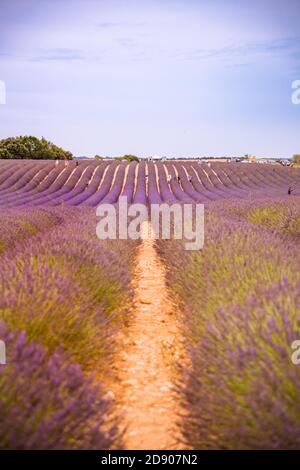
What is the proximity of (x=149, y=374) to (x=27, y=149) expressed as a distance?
47391 mm

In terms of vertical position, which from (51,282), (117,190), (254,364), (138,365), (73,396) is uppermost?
(117,190)

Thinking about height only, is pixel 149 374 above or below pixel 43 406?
below

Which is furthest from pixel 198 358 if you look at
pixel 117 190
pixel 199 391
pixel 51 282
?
pixel 117 190

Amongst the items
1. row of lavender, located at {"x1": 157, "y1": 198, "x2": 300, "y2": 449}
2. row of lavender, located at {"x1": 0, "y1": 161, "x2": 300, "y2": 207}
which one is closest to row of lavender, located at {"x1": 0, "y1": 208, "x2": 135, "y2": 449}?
row of lavender, located at {"x1": 157, "y1": 198, "x2": 300, "y2": 449}

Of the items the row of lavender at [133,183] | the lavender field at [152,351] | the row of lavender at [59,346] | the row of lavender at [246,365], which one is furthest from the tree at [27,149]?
the row of lavender at [246,365]

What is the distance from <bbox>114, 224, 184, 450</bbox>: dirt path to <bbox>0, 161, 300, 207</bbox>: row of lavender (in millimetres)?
13162

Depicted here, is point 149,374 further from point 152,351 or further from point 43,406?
point 43,406

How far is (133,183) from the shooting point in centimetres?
2402

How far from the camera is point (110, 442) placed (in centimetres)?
164

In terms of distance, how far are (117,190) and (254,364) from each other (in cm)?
1998

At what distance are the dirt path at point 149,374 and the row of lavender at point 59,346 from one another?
0.13 m

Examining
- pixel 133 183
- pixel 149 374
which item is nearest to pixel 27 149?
pixel 133 183

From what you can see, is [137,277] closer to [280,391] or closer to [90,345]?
[90,345]

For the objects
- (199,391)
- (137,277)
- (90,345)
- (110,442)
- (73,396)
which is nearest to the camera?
(110,442)
